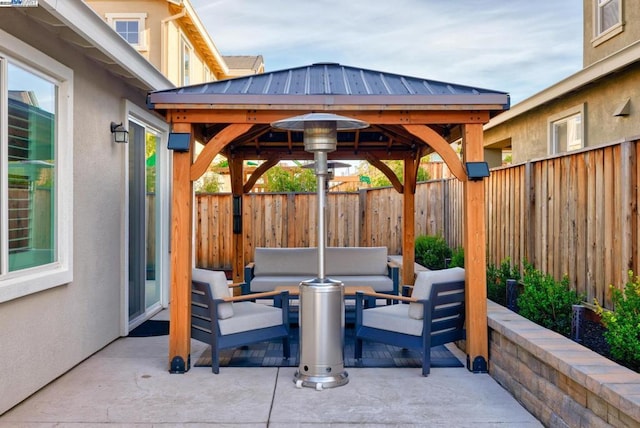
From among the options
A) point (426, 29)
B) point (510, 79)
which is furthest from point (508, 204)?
point (510, 79)

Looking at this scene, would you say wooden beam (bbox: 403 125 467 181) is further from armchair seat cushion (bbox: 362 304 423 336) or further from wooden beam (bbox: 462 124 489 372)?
armchair seat cushion (bbox: 362 304 423 336)

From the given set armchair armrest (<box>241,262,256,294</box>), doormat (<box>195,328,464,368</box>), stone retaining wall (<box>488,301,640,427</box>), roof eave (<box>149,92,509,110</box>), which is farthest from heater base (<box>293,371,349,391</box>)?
armchair armrest (<box>241,262,256,294</box>)

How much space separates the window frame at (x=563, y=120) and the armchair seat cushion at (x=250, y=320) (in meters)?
5.53

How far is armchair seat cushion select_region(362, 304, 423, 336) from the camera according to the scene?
17.5ft

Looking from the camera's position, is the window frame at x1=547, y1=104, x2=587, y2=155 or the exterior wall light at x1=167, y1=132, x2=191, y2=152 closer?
the exterior wall light at x1=167, y1=132, x2=191, y2=152

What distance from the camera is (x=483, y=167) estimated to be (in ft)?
17.6

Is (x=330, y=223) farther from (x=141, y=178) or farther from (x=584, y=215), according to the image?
(x=584, y=215)

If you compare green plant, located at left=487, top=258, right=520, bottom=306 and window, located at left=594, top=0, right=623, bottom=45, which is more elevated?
window, located at left=594, top=0, right=623, bottom=45

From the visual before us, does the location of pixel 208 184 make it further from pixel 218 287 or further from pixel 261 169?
pixel 218 287

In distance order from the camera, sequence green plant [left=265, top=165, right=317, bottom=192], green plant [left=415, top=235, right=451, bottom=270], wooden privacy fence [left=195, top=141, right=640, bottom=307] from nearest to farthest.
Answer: wooden privacy fence [left=195, top=141, right=640, bottom=307], green plant [left=415, top=235, right=451, bottom=270], green plant [left=265, top=165, right=317, bottom=192]

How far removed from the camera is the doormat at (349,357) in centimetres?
566

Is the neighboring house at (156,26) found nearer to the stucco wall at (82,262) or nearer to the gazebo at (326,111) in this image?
the stucco wall at (82,262)

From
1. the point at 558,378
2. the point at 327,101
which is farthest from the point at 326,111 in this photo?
the point at 558,378

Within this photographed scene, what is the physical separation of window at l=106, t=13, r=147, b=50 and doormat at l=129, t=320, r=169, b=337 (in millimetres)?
9459
